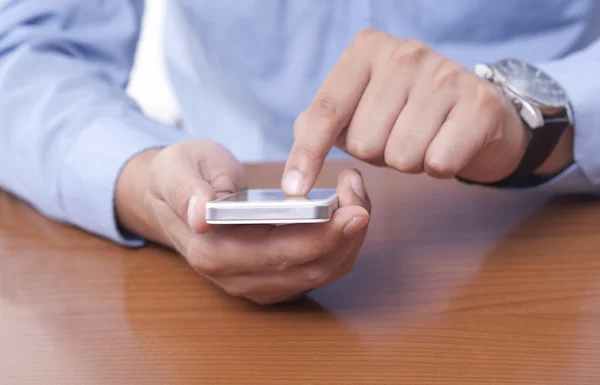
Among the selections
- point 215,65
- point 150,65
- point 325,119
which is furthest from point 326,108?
point 150,65

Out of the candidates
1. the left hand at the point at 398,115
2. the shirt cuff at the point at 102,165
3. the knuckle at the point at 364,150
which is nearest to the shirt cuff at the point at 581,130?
the left hand at the point at 398,115

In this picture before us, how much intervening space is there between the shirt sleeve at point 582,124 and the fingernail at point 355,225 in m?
0.31

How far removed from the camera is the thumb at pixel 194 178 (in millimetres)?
399

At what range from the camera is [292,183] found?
0.43m

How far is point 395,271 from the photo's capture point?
1.56ft

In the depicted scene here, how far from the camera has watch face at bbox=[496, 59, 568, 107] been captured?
22.9 inches

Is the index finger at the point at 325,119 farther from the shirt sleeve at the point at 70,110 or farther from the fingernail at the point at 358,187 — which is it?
the shirt sleeve at the point at 70,110

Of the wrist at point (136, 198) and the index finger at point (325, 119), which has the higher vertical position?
the index finger at point (325, 119)

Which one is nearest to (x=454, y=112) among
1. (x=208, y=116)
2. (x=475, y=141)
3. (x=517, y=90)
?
(x=475, y=141)

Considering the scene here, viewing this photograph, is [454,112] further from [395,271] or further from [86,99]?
[86,99]

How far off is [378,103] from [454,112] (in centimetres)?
5

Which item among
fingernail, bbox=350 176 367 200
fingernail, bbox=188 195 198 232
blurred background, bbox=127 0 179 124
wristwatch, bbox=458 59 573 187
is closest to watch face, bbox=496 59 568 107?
wristwatch, bbox=458 59 573 187

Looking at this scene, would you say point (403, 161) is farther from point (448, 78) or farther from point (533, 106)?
point (533, 106)

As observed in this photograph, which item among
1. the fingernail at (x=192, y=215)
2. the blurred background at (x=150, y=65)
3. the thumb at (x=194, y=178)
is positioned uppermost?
the fingernail at (x=192, y=215)
